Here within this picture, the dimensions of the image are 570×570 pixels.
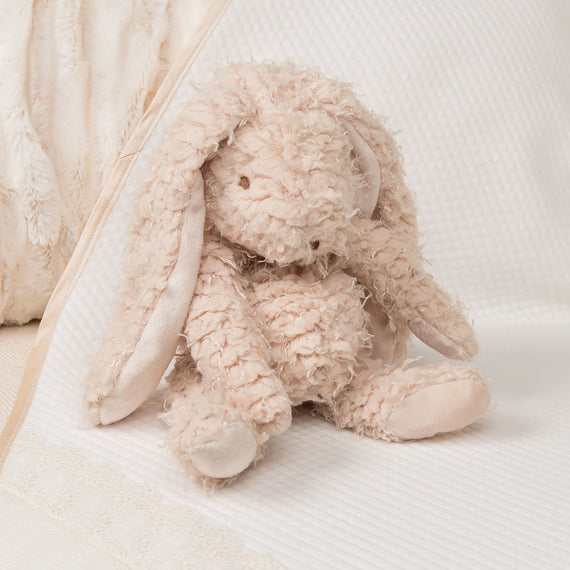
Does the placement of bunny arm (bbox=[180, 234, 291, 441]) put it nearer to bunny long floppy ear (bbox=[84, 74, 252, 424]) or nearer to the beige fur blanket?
bunny long floppy ear (bbox=[84, 74, 252, 424])

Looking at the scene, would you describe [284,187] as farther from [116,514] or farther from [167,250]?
[116,514]

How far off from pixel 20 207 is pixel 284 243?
66 centimetres

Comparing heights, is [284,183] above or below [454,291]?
above

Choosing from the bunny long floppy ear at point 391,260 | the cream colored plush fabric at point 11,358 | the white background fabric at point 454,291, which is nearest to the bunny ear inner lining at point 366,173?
the bunny long floppy ear at point 391,260

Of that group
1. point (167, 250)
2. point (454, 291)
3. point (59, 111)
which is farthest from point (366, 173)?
point (59, 111)

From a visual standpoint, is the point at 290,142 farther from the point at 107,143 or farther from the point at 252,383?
the point at 107,143

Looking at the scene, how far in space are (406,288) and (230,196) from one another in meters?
0.27

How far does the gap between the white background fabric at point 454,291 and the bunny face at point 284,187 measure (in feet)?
0.76

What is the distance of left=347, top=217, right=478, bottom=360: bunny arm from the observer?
101cm

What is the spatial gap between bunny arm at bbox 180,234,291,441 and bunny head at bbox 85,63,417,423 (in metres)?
0.02

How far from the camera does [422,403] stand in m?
0.90

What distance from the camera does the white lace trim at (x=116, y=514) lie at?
710 mm

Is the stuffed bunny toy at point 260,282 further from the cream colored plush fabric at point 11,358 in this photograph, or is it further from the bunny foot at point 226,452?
the cream colored plush fabric at point 11,358

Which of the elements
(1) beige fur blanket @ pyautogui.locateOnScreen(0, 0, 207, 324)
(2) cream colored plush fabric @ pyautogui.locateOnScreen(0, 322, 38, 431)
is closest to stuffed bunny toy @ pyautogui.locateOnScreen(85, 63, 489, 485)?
(2) cream colored plush fabric @ pyautogui.locateOnScreen(0, 322, 38, 431)
